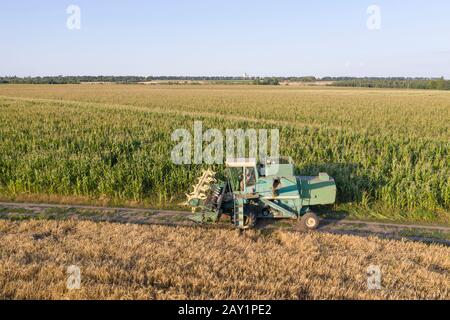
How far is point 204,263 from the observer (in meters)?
6.90

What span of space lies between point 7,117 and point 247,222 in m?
24.9

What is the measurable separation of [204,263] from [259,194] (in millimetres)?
2968

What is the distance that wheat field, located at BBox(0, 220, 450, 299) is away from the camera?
19.0ft

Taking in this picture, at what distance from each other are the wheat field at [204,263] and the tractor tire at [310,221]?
64 centimetres

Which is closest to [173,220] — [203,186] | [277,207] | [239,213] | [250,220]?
[203,186]

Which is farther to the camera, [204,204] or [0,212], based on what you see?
[0,212]

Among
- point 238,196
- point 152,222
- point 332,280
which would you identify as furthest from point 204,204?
point 332,280

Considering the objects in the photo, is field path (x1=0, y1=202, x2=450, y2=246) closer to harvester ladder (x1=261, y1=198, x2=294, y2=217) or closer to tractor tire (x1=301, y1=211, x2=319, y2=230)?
tractor tire (x1=301, y1=211, x2=319, y2=230)

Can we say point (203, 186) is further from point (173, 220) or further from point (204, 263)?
point (204, 263)

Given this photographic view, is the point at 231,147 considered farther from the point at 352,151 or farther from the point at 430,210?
the point at 430,210

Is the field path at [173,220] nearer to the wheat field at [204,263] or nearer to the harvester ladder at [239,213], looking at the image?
the harvester ladder at [239,213]

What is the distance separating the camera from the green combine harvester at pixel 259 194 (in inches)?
367

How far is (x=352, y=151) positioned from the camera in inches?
631

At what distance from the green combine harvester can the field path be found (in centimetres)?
39
